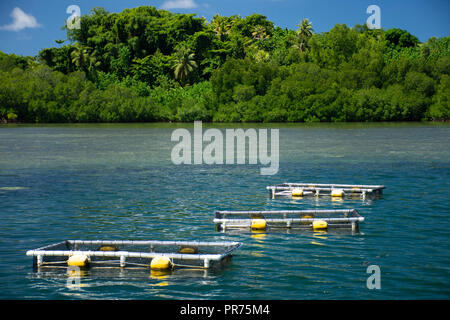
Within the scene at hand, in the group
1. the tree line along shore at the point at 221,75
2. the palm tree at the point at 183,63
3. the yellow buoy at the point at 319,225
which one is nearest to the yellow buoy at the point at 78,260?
the yellow buoy at the point at 319,225

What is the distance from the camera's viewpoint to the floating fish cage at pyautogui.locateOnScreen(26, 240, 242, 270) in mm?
13414

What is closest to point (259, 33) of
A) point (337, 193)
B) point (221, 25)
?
point (221, 25)

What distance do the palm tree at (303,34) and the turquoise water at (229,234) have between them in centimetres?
9652

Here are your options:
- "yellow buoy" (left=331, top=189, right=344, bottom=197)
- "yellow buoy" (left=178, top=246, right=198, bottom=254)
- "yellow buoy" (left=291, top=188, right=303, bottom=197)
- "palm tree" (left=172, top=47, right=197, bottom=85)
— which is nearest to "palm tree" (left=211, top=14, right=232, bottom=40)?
"palm tree" (left=172, top=47, right=197, bottom=85)

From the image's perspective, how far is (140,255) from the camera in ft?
44.5

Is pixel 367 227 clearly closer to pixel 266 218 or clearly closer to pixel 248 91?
pixel 266 218

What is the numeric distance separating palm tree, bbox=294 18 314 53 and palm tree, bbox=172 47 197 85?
2451 centimetres

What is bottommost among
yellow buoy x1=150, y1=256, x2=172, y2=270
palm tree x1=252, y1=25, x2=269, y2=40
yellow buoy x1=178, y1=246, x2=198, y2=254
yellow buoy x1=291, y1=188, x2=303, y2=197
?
yellow buoy x1=150, y1=256, x2=172, y2=270

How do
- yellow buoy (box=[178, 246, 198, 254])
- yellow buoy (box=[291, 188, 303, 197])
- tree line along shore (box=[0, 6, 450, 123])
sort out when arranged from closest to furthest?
yellow buoy (box=[178, 246, 198, 254]) < yellow buoy (box=[291, 188, 303, 197]) < tree line along shore (box=[0, 6, 450, 123])

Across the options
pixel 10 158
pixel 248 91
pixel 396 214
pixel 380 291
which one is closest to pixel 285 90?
pixel 248 91

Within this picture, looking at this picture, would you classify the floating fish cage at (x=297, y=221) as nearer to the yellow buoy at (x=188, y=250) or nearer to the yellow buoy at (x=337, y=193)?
the yellow buoy at (x=188, y=250)

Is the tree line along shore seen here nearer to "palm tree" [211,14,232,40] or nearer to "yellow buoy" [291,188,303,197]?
"palm tree" [211,14,232,40]

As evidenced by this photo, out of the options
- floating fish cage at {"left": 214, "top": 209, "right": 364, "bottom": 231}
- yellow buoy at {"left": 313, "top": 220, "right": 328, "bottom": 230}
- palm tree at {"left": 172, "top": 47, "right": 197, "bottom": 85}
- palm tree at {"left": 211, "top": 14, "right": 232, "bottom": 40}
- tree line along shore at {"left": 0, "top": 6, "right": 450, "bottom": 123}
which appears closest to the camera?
yellow buoy at {"left": 313, "top": 220, "right": 328, "bottom": 230}

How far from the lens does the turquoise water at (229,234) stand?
12414 millimetres
